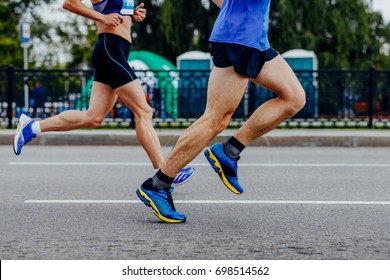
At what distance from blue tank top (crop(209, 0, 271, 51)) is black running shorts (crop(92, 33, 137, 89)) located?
1.62 m

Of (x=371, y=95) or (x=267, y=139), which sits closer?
(x=267, y=139)

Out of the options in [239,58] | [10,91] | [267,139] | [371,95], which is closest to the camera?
[239,58]

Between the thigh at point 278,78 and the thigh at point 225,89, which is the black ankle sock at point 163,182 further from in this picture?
the thigh at point 278,78

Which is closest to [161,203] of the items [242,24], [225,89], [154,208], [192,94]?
[154,208]

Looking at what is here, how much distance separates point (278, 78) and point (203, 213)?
1182 millimetres

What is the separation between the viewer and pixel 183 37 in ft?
109

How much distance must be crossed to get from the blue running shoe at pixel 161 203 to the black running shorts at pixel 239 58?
2.93ft

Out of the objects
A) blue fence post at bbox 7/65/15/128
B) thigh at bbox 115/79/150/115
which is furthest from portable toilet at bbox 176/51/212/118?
thigh at bbox 115/79/150/115

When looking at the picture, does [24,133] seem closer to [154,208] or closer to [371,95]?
[154,208]

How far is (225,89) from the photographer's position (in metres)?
5.06

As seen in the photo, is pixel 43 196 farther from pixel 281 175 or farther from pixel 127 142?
pixel 127 142

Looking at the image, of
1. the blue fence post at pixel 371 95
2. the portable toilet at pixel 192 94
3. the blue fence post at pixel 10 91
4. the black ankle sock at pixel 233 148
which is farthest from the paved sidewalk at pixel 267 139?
the black ankle sock at pixel 233 148
